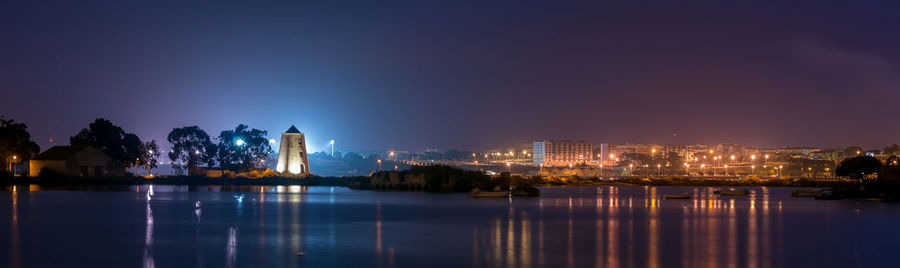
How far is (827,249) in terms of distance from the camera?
739 inches

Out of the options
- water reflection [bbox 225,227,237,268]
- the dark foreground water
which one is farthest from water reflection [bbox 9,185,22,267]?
water reflection [bbox 225,227,237,268]

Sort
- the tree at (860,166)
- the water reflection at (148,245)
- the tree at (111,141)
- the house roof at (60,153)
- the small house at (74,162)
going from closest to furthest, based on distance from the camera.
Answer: the water reflection at (148,245) → the small house at (74,162) → the tree at (860,166) → the house roof at (60,153) → the tree at (111,141)

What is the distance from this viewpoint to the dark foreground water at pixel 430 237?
15664 millimetres

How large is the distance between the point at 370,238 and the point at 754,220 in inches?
601

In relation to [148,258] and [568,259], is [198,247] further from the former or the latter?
[568,259]

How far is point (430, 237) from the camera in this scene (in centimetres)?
2045

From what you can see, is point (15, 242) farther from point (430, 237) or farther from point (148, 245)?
point (430, 237)

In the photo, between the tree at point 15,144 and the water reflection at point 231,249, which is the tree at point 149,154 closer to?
the tree at point 15,144

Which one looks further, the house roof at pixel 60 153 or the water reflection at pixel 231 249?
the house roof at pixel 60 153

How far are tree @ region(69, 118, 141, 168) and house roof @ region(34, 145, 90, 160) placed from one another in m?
4.80

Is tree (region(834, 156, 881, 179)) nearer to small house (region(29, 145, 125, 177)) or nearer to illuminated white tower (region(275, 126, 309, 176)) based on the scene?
illuminated white tower (region(275, 126, 309, 176))

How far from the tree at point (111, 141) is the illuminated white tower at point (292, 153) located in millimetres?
13011

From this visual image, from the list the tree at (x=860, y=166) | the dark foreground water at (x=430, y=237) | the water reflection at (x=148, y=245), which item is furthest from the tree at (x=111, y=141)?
the tree at (x=860, y=166)

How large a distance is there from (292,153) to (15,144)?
2128cm
